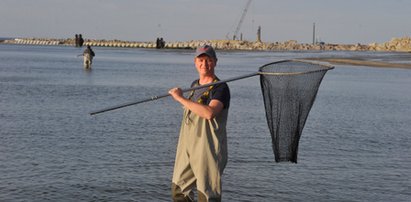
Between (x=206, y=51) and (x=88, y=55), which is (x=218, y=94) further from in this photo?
(x=88, y=55)

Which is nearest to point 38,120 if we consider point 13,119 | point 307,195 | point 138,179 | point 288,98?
point 13,119

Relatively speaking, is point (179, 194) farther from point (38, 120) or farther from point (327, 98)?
point (327, 98)

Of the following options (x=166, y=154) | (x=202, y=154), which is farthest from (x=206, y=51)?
(x=166, y=154)

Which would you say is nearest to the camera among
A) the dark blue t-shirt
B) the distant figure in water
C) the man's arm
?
the man's arm

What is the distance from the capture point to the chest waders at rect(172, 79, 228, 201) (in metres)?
5.71

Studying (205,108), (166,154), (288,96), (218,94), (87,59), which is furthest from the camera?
(87,59)

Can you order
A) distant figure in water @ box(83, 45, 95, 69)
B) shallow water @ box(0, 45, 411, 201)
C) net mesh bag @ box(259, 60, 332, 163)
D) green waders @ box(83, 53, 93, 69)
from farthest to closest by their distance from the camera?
1. green waders @ box(83, 53, 93, 69)
2. distant figure in water @ box(83, 45, 95, 69)
3. shallow water @ box(0, 45, 411, 201)
4. net mesh bag @ box(259, 60, 332, 163)

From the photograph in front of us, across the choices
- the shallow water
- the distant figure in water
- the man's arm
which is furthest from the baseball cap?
the distant figure in water

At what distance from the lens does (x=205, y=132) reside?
5.70 m

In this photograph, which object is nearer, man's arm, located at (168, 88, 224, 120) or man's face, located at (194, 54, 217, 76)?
man's arm, located at (168, 88, 224, 120)

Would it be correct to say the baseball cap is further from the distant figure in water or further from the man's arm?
the distant figure in water

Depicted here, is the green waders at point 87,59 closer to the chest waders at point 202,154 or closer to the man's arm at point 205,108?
the chest waders at point 202,154

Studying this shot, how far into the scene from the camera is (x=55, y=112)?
Result: 713 inches

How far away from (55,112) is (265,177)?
9.25 m
